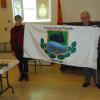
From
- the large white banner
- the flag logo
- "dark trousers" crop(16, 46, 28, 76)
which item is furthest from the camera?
"dark trousers" crop(16, 46, 28, 76)

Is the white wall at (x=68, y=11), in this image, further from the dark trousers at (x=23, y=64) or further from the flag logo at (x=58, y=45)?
the flag logo at (x=58, y=45)

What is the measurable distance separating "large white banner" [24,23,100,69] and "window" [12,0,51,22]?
87.4 inches

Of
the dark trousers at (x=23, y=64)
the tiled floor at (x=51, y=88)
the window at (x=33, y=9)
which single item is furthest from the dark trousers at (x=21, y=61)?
the window at (x=33, y=9)

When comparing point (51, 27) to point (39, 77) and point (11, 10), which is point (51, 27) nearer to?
point (39, 77)

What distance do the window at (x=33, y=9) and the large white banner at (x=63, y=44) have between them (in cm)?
222

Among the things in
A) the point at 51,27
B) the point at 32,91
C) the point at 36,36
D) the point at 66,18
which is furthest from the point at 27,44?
the point at 66,18

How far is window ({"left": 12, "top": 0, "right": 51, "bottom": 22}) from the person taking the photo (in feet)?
21.0

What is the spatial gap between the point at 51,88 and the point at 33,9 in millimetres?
2866

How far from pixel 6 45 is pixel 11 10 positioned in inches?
37.0

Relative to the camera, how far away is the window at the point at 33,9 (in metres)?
6.41

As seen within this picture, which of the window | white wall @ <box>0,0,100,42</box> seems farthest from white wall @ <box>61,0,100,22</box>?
the window

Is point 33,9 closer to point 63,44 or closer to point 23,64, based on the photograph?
point 23,64

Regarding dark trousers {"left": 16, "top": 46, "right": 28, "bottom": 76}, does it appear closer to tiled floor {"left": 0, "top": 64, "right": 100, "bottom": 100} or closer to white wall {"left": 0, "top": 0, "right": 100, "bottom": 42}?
tiled floor {"left": 0, "top": 64, "right": 100, "bottom": 100}

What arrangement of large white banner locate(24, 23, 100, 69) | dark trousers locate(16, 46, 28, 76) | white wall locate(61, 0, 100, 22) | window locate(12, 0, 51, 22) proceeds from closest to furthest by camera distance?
large white banner locate(24, 23, 100, 69) < dark trousers locate(16, 46, 28, 76) < white wall locate(61, 0, 100, 22) < window locate(12, 0, 51, 22)
